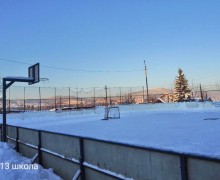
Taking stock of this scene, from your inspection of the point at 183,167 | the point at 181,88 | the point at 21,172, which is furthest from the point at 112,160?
the point at 181,88

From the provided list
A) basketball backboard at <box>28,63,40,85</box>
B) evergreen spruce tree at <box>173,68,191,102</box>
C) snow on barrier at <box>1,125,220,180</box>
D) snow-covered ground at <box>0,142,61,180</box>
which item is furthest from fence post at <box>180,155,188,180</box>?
evergreen spruce tree at <box>173,68,191,102</box>

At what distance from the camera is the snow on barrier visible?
291 centimetres

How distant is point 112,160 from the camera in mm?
4309

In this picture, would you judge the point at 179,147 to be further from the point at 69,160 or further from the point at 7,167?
the point at 7,167

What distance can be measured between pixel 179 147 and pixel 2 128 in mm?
8244

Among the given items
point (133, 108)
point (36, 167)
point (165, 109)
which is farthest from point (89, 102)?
point (36, 167)

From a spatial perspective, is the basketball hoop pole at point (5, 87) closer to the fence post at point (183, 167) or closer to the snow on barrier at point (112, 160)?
the snow on barrier at point (112, 160)

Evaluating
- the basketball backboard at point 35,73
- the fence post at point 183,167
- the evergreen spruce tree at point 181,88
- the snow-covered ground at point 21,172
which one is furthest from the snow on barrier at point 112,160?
the evergreen spruce tree at point 181,88

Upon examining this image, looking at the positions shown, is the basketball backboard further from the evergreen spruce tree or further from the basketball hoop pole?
the evergreen spruce tree

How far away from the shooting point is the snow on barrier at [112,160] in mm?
2914

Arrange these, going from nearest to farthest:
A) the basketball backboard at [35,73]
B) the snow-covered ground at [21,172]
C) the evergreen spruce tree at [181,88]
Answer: the snow-covered ground at [21,172] < the basketball backboard at [35,73] < the evergreen spruce tree at [181,88]

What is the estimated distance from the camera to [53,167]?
6488 millimetres

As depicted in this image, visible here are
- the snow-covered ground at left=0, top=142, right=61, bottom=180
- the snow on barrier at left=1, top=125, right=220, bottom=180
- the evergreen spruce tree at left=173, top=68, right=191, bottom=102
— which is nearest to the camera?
the snow on barrier at left=1, top=125, right=220, bottom=180

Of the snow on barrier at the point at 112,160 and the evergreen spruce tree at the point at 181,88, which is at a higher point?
the evergreen spruce tree at the point at 181,88
